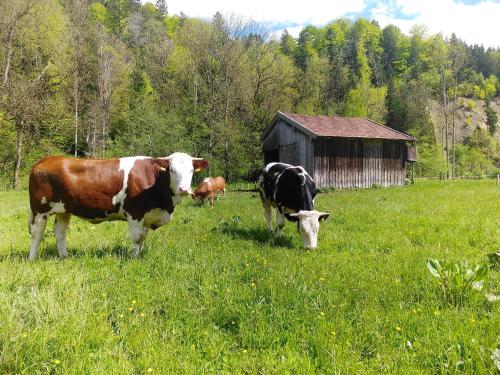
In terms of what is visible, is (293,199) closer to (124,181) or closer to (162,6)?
(124,181)

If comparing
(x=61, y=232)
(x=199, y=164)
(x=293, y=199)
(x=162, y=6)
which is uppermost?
(x=162, y=6)

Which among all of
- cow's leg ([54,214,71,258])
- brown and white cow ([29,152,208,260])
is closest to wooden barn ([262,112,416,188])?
brown and white cow ([29,152,208,260])

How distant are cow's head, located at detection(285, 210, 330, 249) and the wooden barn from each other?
17.0 metres

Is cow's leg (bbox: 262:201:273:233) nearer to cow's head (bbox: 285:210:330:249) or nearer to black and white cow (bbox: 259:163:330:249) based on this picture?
black and white cow (bbox: 259:163:330:249)

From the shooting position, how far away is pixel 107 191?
650 centimetres

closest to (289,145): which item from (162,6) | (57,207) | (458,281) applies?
(57,207)

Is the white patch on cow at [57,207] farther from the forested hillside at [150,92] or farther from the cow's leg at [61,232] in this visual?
the forested hillside at [150,92]

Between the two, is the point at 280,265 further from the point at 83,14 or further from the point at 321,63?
the point at 321,63

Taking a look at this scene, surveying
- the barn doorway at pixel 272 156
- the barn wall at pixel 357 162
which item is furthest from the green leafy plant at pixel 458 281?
the barn doorway at pixel 272 156

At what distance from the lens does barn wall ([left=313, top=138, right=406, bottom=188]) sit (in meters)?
25.5

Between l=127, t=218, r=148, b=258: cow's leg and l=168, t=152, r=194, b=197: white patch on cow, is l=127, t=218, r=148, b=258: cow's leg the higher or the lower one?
the lower one

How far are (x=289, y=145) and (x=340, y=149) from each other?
394cm

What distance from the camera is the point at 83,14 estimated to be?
3741 cm

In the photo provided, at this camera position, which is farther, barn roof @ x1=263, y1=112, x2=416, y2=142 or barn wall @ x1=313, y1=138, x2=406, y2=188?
barn wall @ x1=313, y1=138, x2=406, y2=188
